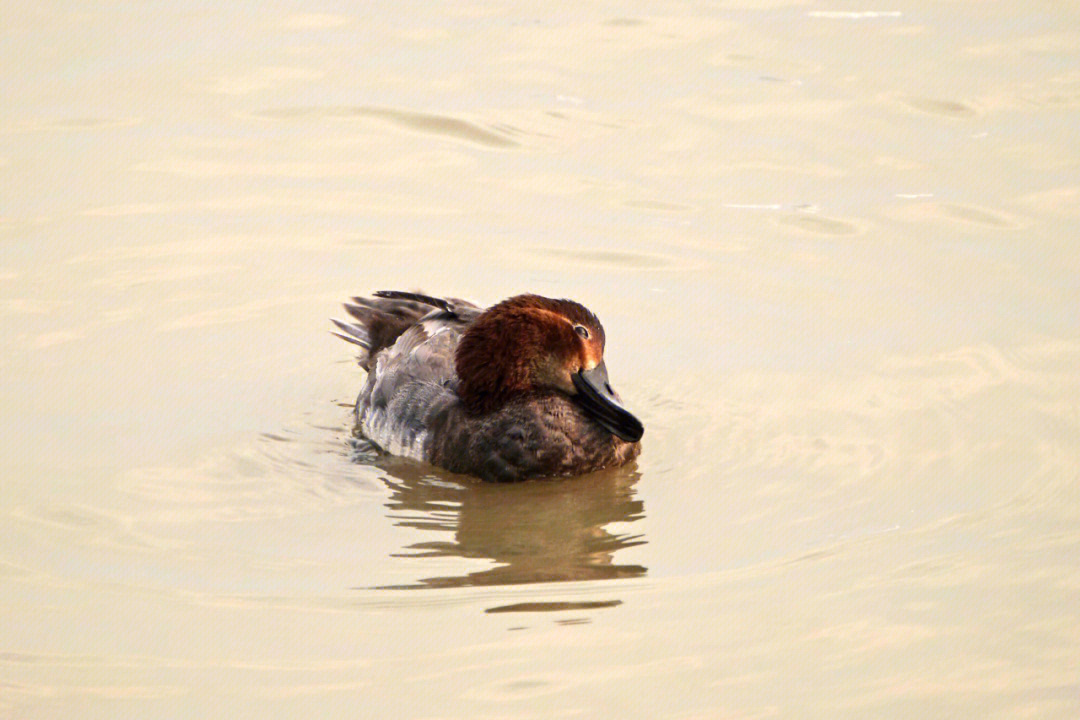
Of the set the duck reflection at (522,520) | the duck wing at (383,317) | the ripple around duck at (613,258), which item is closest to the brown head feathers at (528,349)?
the duck reflection at (522,520)

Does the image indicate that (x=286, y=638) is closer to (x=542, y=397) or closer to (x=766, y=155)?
(x=542, y=397)

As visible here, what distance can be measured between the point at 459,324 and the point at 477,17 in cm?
670

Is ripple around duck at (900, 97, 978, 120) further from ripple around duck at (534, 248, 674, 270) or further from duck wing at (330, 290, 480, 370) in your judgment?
duck wing at (330, 290, 480, 370)

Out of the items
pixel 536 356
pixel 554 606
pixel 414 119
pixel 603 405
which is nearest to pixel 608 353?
Result: pixel 536 356

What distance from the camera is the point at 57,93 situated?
1454 cm

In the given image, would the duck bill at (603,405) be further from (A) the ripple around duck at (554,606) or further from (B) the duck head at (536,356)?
(A) the ripple around duck at (554,606)

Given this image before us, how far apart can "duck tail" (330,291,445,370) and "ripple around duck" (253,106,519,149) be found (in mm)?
3324

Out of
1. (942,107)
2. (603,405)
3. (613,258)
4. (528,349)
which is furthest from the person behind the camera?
(942,107)

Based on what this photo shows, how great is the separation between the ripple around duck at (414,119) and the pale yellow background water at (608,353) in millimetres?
36

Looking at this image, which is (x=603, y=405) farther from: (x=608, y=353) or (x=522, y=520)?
(x=608, y=353)

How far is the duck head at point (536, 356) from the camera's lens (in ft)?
31.0

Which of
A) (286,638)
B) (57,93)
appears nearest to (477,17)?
(57,93)

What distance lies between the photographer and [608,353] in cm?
1091

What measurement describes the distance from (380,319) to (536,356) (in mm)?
1585
